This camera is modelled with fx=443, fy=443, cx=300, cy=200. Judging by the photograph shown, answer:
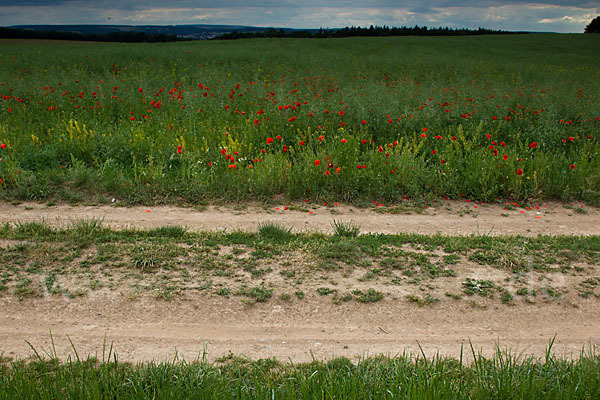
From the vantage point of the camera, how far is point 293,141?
9102 millimetres

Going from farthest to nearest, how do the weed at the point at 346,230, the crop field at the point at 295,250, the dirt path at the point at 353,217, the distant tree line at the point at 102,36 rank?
the distant tree line at the point at 102,36, the dirt path at the point at 353,217, the weed at the point at 346,230, the crop field at the point at 295,250

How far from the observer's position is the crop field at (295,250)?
9.77ft

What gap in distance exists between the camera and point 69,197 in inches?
268

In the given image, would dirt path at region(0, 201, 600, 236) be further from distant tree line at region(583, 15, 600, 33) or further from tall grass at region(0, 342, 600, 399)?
distant tree line at region(583, 15, 600, 33)

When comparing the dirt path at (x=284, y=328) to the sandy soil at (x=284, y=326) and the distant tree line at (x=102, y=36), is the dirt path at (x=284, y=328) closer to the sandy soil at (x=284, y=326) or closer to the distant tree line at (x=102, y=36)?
the sandy soil at (x=284, y=326)

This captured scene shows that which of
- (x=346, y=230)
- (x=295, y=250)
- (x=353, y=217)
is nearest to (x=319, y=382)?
(x=295, y=250)

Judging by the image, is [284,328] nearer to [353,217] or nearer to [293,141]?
[353,217]

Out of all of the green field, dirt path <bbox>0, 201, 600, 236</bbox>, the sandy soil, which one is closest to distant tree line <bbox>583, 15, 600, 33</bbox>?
the green field

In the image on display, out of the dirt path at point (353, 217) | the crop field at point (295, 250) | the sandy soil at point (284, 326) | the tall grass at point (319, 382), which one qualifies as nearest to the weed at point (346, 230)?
the crop field at point (295, 250)

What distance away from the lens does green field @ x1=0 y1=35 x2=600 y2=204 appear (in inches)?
282

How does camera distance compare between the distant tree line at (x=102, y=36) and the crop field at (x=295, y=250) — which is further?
the distant tree line at (x=102, y=36)

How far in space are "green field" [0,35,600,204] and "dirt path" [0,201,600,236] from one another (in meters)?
0.37

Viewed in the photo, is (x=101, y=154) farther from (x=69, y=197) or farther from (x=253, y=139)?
(x=253, y=139)

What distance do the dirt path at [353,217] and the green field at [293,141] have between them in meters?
0.37
